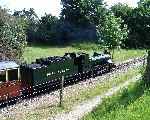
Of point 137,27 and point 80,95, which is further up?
point 137,27

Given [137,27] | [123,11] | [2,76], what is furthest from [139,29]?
[2,76]

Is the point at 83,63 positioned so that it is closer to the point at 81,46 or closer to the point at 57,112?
the point at 57,112

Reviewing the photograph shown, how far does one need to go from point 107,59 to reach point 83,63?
4.60 meters

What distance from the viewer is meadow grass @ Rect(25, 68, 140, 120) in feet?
65.2

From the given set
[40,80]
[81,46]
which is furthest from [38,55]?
[40,80]

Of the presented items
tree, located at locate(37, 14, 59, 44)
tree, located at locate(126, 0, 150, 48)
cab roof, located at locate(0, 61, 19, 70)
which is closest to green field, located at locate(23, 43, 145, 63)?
tree, located at locate(37, 14, 59, 44)

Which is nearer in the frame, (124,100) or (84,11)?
(124,100)

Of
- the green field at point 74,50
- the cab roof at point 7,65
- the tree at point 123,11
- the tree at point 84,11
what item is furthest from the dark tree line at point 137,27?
the cab roof at point 7,65

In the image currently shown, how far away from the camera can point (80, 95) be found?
24.0 meters

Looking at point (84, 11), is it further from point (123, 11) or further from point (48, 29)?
point (48, 29)

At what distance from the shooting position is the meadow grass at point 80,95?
19.9 m

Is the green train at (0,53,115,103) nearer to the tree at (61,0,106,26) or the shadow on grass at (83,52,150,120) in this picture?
the shadow on grass at (83,52,150,120)

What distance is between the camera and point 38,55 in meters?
47.8

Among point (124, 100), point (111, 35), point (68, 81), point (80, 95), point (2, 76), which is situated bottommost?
point (80, 95)
